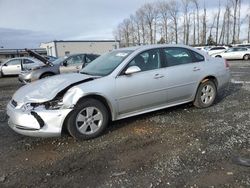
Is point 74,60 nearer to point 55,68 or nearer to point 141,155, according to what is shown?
point 55,68

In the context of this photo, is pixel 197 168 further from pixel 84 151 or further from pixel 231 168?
pixel 84 151

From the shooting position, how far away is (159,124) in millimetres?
5734

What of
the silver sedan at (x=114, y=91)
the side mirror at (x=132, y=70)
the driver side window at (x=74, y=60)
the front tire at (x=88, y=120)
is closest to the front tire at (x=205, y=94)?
the silver sedan at (x=114, y=91)

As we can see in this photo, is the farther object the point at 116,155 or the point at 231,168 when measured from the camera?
the point at 116,155

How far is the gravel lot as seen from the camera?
3640 mm

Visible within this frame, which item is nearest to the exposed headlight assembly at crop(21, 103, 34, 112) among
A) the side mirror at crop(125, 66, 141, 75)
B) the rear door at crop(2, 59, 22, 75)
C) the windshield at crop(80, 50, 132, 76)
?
the windshield at crop(80, 50, 132, 76)

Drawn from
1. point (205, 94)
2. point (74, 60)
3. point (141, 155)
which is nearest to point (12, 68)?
point (74, 60)

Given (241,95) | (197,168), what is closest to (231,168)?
(197,168)

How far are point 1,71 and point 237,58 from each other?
22327 millimetres

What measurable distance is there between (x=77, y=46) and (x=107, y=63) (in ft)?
177

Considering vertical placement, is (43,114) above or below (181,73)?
below

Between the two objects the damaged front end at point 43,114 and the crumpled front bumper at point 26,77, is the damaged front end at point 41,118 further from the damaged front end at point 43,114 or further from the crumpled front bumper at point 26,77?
the crumpled front bumper at point 26,77

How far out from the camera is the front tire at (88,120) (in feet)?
16.0

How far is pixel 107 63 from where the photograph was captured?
5.98 meters
